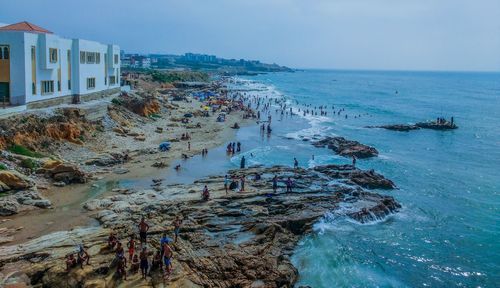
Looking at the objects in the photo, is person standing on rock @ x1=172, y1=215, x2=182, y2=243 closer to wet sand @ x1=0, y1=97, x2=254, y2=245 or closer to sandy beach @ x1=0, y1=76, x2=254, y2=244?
wet sand @ x1=0, y1=97, x2=254, y2=245

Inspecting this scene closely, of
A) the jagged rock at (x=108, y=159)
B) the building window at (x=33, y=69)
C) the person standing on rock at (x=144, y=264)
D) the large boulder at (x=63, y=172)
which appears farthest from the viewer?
the building window at (x=33, y=69)

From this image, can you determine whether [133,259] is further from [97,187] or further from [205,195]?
[97,187]

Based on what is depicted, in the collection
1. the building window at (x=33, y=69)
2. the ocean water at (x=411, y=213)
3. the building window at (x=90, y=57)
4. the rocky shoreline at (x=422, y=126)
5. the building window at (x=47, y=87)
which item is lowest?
the ocean water at (x=411, y=213)

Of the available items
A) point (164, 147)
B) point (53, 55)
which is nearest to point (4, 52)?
point (53, 55)

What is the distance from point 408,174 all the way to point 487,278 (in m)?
21.0

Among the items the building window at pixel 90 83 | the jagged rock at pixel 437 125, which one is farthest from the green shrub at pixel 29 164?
the jagged rock at pixel 437 125

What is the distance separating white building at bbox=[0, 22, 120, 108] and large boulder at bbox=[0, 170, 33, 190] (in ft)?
39.4

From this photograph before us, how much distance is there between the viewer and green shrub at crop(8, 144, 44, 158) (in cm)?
3390

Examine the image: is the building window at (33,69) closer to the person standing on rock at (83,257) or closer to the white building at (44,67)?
the white building at (44,67)

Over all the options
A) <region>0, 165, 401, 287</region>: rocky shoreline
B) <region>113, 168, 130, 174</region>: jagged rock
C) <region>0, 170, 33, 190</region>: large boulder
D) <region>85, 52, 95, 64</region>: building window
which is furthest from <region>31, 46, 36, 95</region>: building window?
<region>0, 165, 401, 287</region>: rocky shoreline

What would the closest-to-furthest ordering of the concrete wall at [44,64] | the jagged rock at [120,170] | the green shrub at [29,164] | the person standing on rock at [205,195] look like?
the person standing on rock at [205,195], the green shrub at [29,164], the jagged rock at [120,170], the concrete wall at [44,64]

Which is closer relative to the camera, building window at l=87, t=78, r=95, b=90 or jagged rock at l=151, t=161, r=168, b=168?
jagged rock at l=151, t=161, r=168, b=168

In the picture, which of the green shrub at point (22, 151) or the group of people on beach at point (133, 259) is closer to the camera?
the group of people on beach at point (133, 259)

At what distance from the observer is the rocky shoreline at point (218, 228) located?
781 inches
